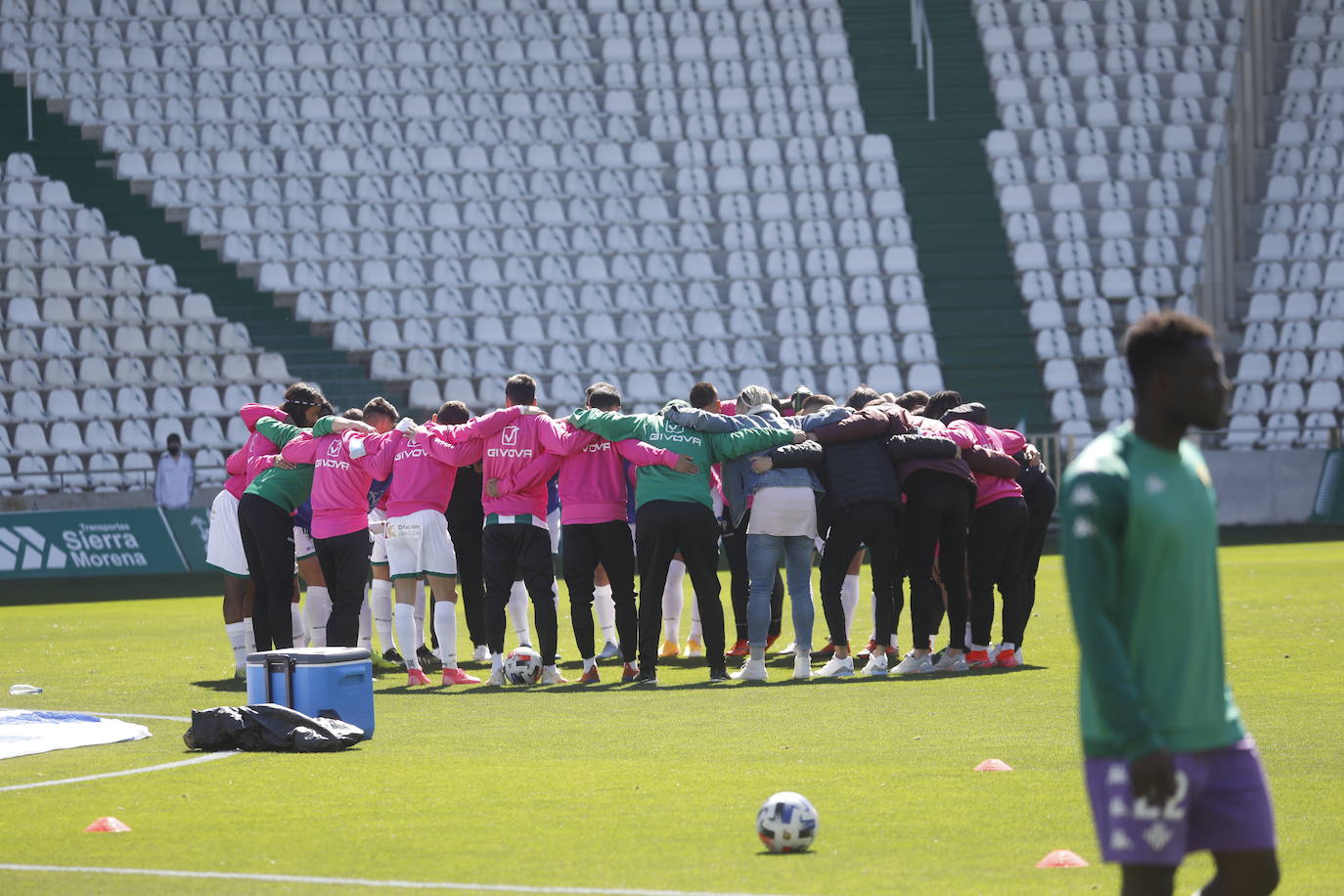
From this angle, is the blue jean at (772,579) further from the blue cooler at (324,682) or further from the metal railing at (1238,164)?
the metal railing at (1238,164)

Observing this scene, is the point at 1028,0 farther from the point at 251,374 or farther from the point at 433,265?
the point at 251,374

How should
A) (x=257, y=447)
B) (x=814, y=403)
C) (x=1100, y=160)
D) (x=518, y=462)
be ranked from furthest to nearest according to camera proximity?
1. (x=1100, y=160)
2. (x=814, y=403)
3. (x=257, y=447)
4. (x=518, y=462)

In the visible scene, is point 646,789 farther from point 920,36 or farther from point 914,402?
point 920,36

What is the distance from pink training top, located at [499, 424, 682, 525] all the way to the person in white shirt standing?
49.6ft

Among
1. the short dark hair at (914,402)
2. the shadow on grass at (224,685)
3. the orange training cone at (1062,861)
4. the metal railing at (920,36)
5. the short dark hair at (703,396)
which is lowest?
the orange training cone at (1062,861)

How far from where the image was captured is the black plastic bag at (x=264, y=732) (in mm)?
10578

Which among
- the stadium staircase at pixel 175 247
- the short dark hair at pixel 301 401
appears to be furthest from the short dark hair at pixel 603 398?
the stadium staircase at pixel 175 247

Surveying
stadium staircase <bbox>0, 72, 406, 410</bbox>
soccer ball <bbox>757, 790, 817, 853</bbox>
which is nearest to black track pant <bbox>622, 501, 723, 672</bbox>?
soccer ball <bbox>757, 790, 817, 853</bbox>

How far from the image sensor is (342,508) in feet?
45.6

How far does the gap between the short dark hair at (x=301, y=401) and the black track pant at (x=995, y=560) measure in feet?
16.4

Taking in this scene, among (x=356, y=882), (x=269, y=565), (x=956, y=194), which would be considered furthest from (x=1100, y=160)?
(x=356, y=882)

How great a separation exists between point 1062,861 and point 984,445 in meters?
7.48

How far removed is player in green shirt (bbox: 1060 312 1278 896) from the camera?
4.33 metres

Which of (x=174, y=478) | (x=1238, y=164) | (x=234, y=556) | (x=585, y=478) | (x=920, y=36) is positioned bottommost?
(x=234, y=556)
